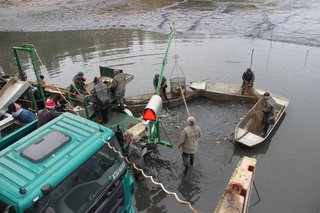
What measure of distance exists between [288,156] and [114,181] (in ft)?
24.7

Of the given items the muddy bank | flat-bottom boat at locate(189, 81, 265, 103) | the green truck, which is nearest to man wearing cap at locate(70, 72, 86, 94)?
the green truck

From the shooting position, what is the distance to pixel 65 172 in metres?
4.39

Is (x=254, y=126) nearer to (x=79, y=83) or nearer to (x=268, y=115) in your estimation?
(x=268, y=115)

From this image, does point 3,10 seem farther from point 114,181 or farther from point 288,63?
point 114,181

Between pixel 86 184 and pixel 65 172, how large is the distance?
19.8 inches

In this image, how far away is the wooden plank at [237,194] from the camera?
204 inches

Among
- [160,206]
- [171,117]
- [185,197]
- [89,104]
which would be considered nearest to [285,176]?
[185,197]

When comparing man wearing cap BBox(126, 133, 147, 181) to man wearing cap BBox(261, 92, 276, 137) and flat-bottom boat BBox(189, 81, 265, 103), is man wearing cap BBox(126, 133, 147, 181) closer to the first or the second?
man wearing cap BBox(261, 92, 276, 137)

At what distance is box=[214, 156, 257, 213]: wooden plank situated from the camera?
17.0ft

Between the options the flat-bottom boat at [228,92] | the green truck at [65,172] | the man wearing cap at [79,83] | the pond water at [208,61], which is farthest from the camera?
the flat-bottom boat at [228,92]

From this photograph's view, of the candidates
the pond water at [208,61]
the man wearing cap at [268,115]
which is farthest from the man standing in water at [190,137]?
the man wearing cap at [268,115]

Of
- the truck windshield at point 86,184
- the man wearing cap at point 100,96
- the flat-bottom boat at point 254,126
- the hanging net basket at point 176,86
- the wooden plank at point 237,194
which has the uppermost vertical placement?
the truck windshield at point 86,184

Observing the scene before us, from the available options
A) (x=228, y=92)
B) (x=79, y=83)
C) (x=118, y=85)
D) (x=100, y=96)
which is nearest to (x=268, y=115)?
(x=228, y=92)

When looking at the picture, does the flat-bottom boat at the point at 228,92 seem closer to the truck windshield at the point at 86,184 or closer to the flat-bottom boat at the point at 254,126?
the flat-bottom boat at the point at 254,126
